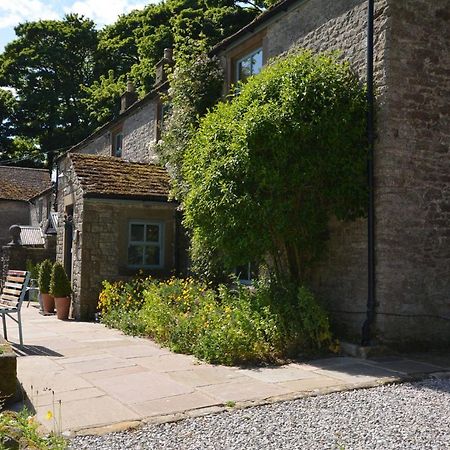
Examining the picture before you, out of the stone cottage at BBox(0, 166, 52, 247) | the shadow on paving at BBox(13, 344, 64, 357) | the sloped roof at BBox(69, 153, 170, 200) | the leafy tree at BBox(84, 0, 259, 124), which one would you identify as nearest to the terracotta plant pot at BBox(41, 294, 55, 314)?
the sloped roof at BBox(69, 153, 170, 200)

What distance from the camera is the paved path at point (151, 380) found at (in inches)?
203

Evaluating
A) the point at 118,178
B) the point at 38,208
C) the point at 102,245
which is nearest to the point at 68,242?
the point at 102,245

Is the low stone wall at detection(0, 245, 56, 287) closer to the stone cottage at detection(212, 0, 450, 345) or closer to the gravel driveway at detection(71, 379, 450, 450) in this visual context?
the stone cottage at detection(212, 0, 450, 345)

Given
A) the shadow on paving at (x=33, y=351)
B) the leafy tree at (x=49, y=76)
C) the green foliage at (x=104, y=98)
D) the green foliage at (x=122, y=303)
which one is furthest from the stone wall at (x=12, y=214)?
the shadow on paving at (x=33, y=351)

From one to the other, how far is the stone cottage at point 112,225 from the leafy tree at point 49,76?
96.3ft

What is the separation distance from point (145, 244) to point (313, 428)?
30.8ft

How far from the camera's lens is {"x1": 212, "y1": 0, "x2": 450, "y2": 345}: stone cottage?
8328mm

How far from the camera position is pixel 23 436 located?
3803 millimetres

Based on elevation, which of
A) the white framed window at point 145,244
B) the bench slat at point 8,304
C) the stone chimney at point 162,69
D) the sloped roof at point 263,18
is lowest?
the bench slat at point 8,304

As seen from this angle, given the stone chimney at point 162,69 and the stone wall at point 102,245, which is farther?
the stone chimney at point 162,69

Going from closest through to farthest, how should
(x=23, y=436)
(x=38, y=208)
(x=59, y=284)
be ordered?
(x=23, y=436) < (x=59, y=284) < (x=38, y=208)

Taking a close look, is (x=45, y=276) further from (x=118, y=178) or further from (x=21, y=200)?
(x=21, y=200)

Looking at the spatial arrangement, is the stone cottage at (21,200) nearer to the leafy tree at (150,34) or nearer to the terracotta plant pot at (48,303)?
the leafy tree at (150,34)

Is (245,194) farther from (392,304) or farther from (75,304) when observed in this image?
(75,304)
